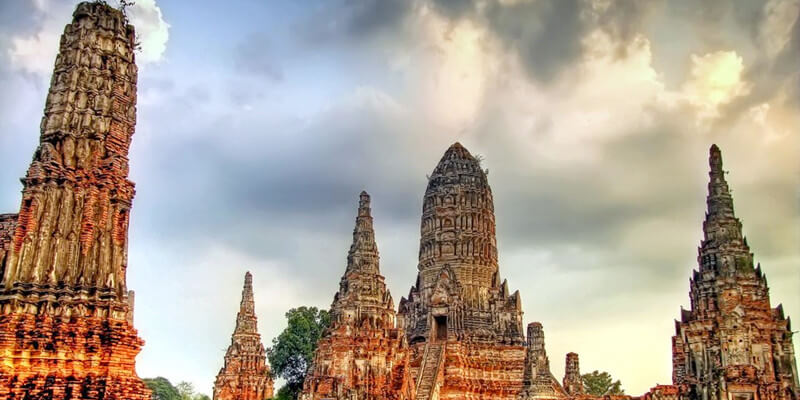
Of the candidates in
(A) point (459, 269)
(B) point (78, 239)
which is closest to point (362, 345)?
(A) point (459, 269)

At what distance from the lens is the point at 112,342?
551 inches

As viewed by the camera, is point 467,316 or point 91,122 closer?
point 91,122

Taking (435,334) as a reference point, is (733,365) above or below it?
below

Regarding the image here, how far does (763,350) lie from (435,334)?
740 inches

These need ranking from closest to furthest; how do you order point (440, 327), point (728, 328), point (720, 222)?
point (728, 328) < point (720, 222) < point (440, 327)

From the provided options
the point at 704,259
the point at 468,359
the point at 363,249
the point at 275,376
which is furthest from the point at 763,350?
the point at 275,376

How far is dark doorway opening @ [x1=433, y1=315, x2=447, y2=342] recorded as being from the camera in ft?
150

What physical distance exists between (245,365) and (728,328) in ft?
90.4

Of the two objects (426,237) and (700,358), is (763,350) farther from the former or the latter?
(426,237)

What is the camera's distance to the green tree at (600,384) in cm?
5894

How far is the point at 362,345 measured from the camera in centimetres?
3478

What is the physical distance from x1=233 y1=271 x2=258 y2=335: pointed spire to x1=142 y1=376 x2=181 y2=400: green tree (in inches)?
1428

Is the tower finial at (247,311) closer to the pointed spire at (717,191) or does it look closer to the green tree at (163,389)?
the pointed spire at (717,191)

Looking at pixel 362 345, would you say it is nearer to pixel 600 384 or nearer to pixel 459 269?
pixel 459 269
